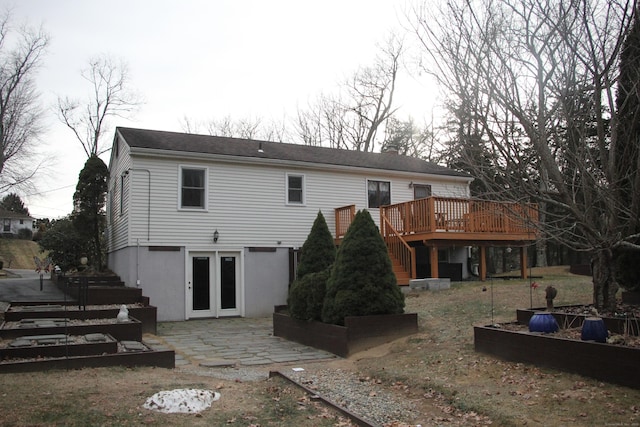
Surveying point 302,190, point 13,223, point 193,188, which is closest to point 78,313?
point 193,188

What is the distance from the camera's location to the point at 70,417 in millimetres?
5117

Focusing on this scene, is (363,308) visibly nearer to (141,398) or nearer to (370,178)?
(141,398)

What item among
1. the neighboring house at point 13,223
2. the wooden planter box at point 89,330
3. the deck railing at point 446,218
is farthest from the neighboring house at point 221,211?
the neighboring house at point 13,223

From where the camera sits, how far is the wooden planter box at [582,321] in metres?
6.99

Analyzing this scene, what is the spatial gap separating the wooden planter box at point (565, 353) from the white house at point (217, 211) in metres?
7.80

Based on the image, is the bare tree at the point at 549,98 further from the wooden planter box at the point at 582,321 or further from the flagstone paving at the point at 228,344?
the flagstone paving at the point at 228,344

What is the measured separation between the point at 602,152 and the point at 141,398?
658 centimetres

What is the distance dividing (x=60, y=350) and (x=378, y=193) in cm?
1399

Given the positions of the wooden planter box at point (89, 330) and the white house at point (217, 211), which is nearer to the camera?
the wooden planter box at point (89, 330)

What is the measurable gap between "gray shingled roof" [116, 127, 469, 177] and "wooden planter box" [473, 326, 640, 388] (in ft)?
38.6

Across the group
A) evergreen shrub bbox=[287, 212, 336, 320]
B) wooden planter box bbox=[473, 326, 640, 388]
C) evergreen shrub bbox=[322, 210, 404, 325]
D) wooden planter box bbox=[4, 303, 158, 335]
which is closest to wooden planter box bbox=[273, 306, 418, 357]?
evergreen shrub bbox=[322, 210, 404, 325]

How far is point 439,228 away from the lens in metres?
16.5

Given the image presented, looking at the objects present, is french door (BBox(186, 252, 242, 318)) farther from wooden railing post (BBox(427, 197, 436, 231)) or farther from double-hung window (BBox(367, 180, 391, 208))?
wooden railing post (BBox(427, 197, 436, 231))

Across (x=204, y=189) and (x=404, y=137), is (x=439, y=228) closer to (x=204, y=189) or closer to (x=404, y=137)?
(x=204, y=189)
